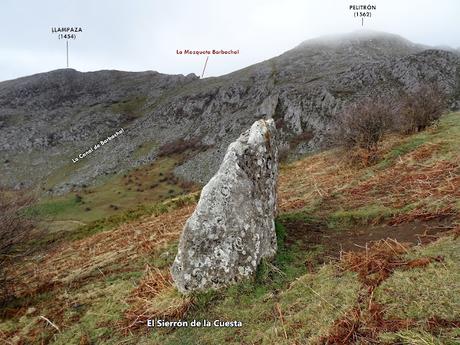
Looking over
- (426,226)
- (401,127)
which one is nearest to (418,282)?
(426,226)

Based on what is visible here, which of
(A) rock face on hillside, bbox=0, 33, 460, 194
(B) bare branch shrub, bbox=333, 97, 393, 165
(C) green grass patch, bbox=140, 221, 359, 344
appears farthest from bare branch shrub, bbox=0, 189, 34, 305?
(A) rock face on hillside, bbox=0, 33, 460, 194

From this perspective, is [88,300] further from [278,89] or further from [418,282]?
[278,89]

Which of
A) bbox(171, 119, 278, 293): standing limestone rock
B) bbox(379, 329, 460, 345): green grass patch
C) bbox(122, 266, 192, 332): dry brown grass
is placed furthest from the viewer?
bbox(171, 119, 278, 293): standing limestone rock

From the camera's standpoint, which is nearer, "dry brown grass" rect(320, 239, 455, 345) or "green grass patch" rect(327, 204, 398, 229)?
"dry brown grass" rect(320, 239, 455, 345)

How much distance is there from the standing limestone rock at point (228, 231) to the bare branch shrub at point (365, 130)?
1053 cm

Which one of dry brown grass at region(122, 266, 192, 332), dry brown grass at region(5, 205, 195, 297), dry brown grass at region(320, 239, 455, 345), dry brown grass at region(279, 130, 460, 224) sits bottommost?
dry brown grass at region(5, 205, 195, 297)

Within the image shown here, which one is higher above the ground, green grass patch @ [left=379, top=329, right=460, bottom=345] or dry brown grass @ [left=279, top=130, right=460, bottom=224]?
dry brown grass @ [left=279, top=130, right=460, bottom=224]

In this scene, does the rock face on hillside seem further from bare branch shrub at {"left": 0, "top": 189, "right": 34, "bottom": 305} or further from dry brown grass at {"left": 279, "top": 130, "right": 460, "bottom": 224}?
bare branch shrub at {"left": 0, "top": 189, "right": 34, "bottom": 305}

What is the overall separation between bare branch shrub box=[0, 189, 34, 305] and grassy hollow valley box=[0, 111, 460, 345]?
47cm

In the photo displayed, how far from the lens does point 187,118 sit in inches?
4592

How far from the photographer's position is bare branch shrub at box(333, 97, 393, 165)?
731 inches

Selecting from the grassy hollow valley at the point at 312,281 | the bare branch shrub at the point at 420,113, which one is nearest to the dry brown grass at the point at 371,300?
the grassy hollow valley at the point at 312,281

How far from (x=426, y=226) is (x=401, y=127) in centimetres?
1643

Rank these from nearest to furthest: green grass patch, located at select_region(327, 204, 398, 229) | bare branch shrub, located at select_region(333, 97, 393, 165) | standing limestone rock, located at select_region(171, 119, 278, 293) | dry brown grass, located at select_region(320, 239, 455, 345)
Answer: dry brown grass, located at select_region(320, 239, 455, 345) < standing limestone rock, located at select_region(171, 119, 278, 293) < green grass patch, located at select_region(327, 204, 398, 229) < bare branch shrub, located at select_region(333, 97, 393, 165)
